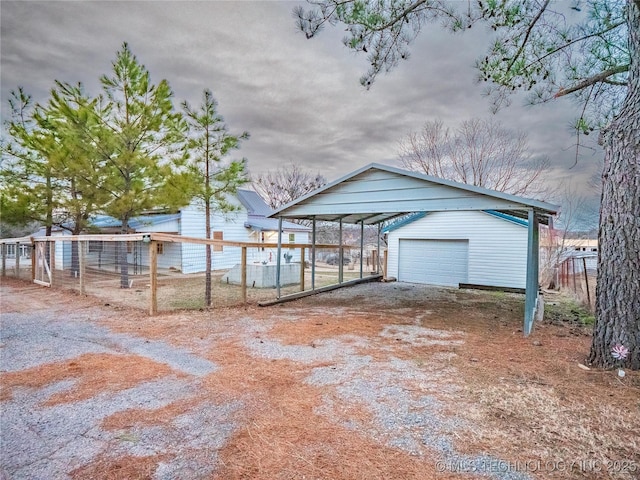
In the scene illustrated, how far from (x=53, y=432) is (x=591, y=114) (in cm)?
725

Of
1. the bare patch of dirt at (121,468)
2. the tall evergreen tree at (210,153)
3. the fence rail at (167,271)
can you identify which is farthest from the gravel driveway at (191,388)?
the tall evergreen tree at (210,153)

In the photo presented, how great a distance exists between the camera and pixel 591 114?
5.06m

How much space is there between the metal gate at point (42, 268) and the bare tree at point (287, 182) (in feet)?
53.3

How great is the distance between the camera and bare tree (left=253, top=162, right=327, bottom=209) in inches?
1049

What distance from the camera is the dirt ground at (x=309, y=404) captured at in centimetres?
207

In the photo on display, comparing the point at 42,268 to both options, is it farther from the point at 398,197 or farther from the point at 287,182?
the point at 287,182

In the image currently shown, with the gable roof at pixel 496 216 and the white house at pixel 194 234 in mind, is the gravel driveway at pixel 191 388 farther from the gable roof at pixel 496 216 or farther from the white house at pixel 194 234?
the white house at pixel 194 234

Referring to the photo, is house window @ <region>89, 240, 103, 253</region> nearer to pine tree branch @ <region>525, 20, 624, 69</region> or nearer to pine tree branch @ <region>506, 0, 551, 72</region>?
pine tree branch @ <region>506, 0, 551, 72</region>

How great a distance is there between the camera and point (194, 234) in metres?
15.9

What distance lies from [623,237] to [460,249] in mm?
8584

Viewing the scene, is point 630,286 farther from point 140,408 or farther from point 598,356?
point 140,408

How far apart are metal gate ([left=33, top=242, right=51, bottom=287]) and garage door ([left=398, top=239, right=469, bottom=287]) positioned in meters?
11.7

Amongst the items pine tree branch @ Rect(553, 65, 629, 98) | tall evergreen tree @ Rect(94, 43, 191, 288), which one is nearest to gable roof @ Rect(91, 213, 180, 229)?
tall evergreen tree @ Rect(94, 43, 191, 288)

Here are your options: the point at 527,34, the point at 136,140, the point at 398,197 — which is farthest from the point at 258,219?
the point at 527,34
